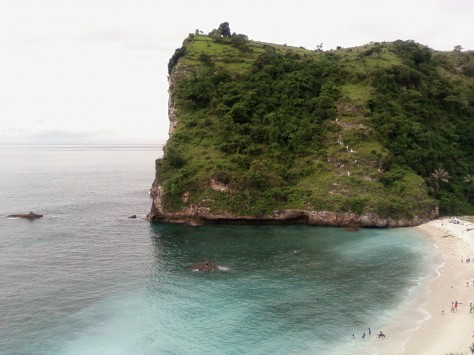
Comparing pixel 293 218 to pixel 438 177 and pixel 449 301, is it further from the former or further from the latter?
pixel 449 301

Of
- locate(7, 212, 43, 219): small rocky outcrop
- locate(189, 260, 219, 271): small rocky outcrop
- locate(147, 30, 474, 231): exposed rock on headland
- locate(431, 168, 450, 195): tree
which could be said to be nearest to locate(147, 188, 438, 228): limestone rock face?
locate(147, 30, 474, 231): exposed rock on headland

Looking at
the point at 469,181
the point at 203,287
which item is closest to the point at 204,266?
the point at 203,287

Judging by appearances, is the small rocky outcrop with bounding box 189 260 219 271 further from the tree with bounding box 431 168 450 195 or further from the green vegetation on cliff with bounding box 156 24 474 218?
the tree with bounding box 431 168 450 195

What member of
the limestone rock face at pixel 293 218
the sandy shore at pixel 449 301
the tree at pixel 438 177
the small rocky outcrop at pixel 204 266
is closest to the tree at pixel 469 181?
the tree at pixel 438 177

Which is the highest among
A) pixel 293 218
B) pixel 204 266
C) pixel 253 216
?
pixel 253 216

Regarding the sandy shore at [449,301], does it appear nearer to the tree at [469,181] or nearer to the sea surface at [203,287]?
the sea surface at [203,287]
